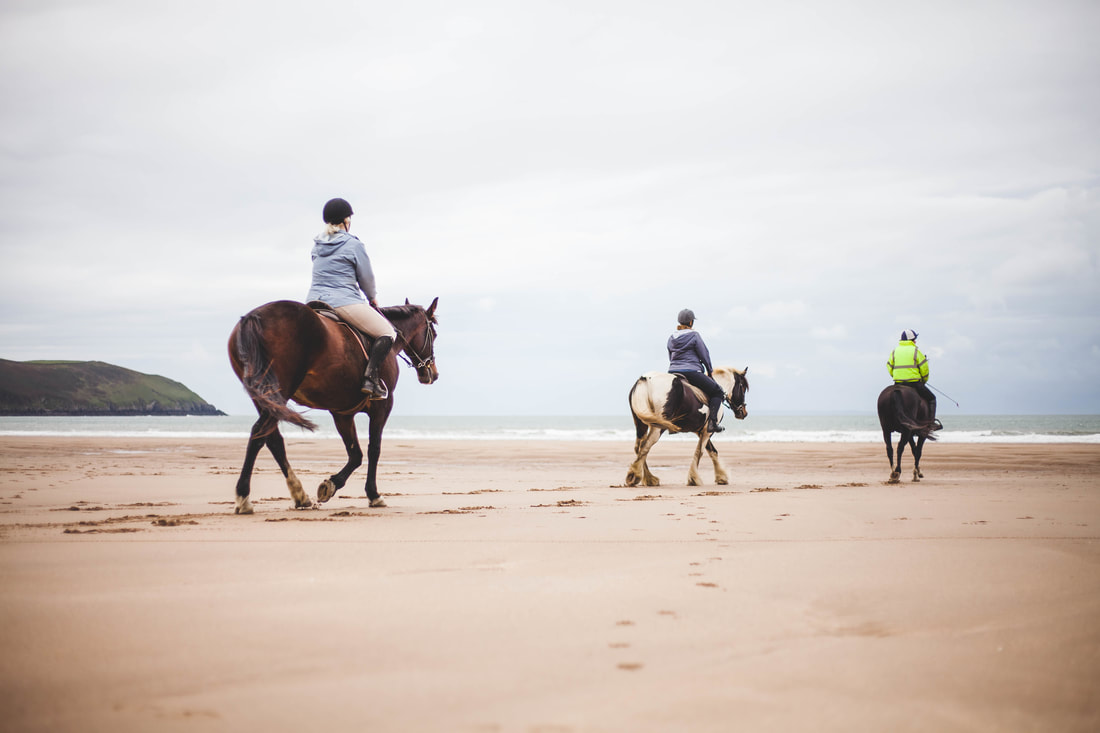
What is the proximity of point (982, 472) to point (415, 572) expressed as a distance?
13.2 m

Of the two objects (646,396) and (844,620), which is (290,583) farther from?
(646,396)

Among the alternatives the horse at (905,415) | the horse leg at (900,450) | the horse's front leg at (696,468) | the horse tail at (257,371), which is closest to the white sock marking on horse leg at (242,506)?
the horse tail at (257,371)

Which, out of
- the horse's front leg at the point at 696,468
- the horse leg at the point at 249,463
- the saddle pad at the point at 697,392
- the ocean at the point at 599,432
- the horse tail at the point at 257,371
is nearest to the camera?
the horse tail at the point at 257,371

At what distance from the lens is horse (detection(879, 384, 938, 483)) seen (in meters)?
12.1

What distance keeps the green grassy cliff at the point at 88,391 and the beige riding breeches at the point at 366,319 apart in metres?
133

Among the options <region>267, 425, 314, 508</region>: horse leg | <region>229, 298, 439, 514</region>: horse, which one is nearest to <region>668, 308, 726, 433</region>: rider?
<region>229, 298, 439, 514</region>: horse

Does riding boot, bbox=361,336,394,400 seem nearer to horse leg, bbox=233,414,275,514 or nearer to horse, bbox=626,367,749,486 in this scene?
horse leg, bbox=233,414,275,514

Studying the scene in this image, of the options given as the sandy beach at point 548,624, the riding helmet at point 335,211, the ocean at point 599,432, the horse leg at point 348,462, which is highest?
the riding helmet at point 335,211

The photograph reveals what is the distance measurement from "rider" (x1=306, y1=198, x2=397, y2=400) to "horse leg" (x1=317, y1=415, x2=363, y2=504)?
2.32ft

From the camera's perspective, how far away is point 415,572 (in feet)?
11.9

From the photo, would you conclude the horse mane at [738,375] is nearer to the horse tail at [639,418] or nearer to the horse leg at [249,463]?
the horse tail at [639,418]

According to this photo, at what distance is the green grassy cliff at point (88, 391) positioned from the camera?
398 ft

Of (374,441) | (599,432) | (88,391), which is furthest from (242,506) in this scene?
(88,391)

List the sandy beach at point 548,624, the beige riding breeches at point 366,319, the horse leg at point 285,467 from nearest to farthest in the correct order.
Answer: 1. the sandy beach at point 548,624
2. the horse leg at point 285,467
3. the beige riding breeches at point 366,319
